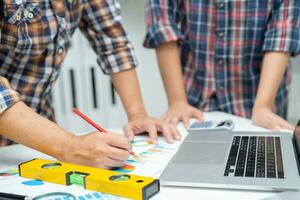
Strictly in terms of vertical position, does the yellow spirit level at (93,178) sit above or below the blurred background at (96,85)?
above

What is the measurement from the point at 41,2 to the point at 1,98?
0.27m

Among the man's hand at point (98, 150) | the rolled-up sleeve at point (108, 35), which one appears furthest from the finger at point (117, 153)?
the rolled-up sleeve at point (108, 35)

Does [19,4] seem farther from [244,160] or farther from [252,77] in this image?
[252,77]

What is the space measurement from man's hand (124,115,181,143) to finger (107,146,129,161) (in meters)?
0.19

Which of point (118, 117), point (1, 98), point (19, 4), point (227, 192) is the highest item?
point (19, 4)

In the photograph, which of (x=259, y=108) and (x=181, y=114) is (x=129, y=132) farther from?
(x=259, y=108)

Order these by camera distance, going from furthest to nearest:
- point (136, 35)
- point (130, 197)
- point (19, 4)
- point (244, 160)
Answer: point (136, 35), point (19, 4), point (244, 160), point (130, 197)

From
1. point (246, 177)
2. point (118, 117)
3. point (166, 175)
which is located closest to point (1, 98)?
point (166, 175)

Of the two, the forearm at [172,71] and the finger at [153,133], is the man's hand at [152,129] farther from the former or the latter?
the forearm at [172,71]

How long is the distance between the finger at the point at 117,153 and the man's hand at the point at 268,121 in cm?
42

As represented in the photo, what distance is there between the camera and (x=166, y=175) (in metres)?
0.66

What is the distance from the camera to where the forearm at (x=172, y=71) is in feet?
4.12

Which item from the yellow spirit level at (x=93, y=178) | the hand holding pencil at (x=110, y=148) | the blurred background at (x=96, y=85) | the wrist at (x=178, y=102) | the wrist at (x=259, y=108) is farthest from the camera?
the blurred background at (x=96, y=85)

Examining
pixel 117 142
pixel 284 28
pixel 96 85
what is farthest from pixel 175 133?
pixel 96 85
